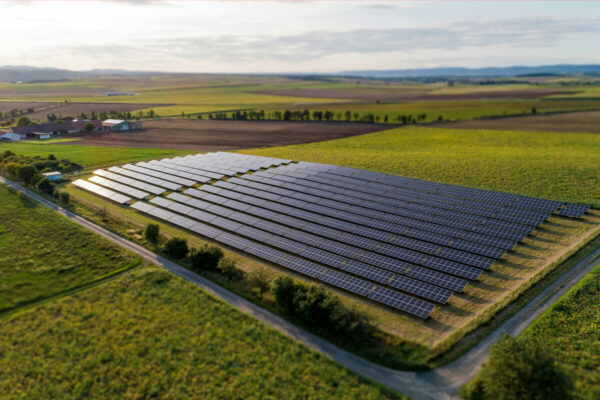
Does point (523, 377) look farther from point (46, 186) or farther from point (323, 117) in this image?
point (323, 117)

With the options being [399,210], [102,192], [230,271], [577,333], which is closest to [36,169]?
[102,192]

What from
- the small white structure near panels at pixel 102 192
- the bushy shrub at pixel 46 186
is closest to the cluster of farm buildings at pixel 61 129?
the small white structure near panels at pixel 102 192

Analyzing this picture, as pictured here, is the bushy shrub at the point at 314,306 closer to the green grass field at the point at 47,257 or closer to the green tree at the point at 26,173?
the green grass field at the point at 47,257

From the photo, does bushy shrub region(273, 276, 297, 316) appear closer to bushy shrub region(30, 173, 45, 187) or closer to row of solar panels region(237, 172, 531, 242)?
row of solar panels region(237, 172, 531, 242)

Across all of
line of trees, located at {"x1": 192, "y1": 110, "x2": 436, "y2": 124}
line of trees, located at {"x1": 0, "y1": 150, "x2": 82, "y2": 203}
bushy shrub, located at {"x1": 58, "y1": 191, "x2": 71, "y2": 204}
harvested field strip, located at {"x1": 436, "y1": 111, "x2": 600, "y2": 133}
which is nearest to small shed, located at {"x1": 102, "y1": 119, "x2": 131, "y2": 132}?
line of trees, located at {"x1": 192, "y1": 110, "x2": 436, "y2": 124}

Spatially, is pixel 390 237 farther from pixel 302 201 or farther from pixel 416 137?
pixel 416 137

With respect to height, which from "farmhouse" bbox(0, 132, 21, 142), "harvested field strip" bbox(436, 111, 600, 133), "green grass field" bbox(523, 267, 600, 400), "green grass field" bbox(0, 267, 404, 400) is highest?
"harvested field strip" bbox(436, 111, 600, 133)
